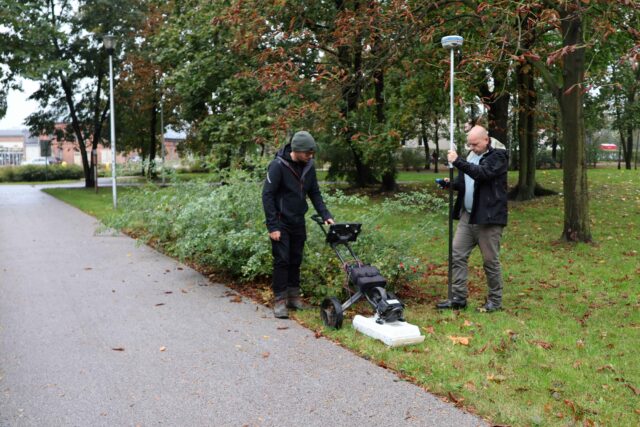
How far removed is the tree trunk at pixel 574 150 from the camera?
10.8 m

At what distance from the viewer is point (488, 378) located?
15.2ft

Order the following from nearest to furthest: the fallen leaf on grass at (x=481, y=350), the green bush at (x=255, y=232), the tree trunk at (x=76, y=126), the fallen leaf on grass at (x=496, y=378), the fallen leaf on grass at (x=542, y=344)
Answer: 1. the fallen leaf on grass at (x=496, y=378)
2. the fallen leaf on grass at (x=481, y=350)
3. the fallen leaf on grass at (x=542, y=344)
4. the green bush at (x=255, y=232)
5. the tree trunk at (x=76, y=126)

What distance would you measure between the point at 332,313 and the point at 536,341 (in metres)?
1.86

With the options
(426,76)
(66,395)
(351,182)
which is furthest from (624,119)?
(66,395)

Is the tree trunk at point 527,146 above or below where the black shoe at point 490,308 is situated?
above

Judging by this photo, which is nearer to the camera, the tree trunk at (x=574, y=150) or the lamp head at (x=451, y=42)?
the lamp head at (x=451, y=42)

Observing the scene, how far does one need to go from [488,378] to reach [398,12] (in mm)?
7185

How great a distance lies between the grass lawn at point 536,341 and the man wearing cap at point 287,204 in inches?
20.0

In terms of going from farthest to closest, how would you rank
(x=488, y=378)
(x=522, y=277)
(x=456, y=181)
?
1. (x=522, y=277)
2. (x=456, y=181)
3. (x=488, y=378)

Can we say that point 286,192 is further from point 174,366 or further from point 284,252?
point 174,366

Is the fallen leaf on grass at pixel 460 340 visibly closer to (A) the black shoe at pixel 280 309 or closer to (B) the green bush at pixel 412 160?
(A) the black shoe at pixel 280 309

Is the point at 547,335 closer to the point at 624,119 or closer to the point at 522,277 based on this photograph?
the point at 522,277

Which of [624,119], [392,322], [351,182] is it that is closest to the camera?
[392,322]

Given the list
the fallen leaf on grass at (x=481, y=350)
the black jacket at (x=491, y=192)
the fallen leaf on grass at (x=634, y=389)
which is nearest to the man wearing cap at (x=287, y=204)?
the black jacket at (x=491, y=192)
